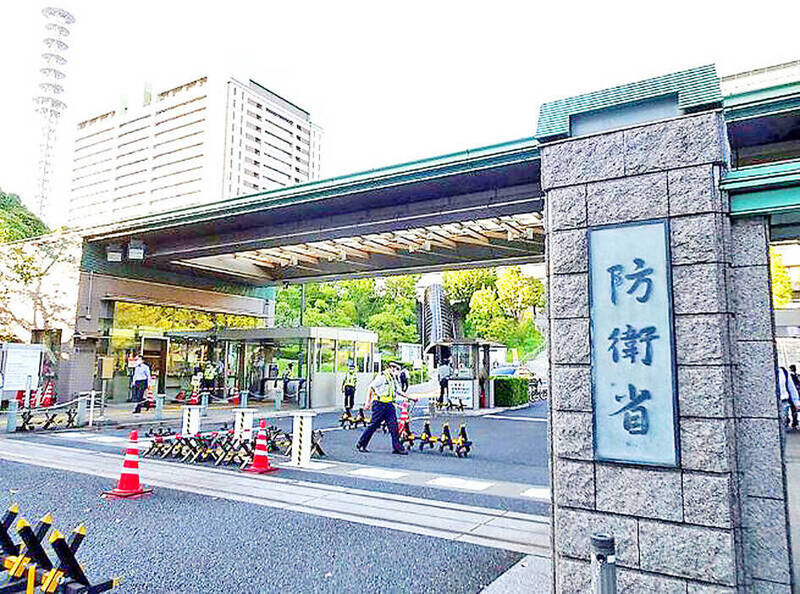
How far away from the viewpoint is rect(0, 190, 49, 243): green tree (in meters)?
27.8

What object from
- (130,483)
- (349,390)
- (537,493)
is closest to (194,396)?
(349,390)

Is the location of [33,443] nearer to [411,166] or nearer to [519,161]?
[411,166]

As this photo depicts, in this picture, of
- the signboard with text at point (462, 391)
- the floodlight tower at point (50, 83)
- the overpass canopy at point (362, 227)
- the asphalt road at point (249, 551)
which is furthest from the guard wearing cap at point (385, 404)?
the floodlight tower at point (50, 83)

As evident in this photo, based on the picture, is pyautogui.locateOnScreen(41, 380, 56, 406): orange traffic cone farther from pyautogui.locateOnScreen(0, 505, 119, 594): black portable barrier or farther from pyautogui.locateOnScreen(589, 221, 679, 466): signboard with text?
pyautogui.locateOnScreen(589, 221, 679, 466): signboard with text

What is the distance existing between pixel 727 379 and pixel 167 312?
2190 cm

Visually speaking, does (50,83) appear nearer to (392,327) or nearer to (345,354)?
(392,327)

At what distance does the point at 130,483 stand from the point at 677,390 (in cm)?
647

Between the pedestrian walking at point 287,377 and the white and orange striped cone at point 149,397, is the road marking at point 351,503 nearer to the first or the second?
the white and orange striped cone at point 149,397

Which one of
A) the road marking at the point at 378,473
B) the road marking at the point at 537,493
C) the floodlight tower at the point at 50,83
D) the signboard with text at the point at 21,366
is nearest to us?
the road marking at the point at 537,493

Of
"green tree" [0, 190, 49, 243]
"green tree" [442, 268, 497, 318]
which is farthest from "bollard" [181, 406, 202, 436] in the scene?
"green tree" [442, 268, 497, 318]

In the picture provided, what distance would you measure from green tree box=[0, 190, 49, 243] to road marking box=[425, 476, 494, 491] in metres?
25.2

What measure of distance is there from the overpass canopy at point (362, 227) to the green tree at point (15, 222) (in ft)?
36.7

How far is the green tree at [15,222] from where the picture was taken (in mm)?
27833

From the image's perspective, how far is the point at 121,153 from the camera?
10219cm
